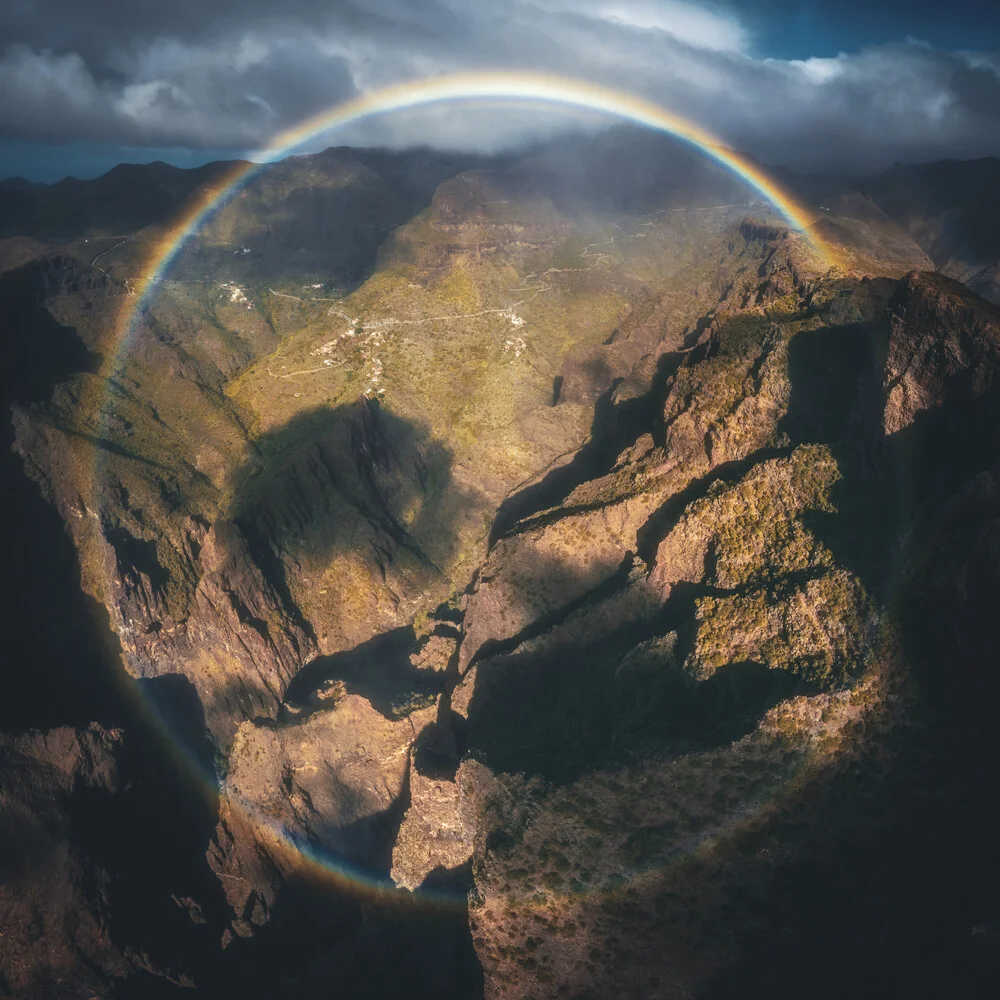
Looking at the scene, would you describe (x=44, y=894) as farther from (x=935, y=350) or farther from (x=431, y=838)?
(x=935, y=350)

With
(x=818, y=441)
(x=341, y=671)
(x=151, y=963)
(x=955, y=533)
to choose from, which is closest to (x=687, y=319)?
(x=818, y=441)

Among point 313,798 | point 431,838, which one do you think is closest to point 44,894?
point 313,798

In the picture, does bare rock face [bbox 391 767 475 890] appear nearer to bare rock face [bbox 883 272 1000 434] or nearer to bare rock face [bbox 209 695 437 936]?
bare rock face [bbox 209 695 437 936]

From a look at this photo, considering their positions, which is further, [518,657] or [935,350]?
[518,657]

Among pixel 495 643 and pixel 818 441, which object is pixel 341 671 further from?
pixel 818 441

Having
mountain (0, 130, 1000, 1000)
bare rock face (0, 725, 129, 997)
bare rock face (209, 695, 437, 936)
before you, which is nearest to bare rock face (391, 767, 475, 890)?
mountain (0, 130, 1000, 1000)

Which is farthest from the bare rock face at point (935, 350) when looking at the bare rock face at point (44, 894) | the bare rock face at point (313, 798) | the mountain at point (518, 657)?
the bare rock face at point (44, 894)

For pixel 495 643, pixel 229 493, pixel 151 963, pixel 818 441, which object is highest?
pixel 229 493
